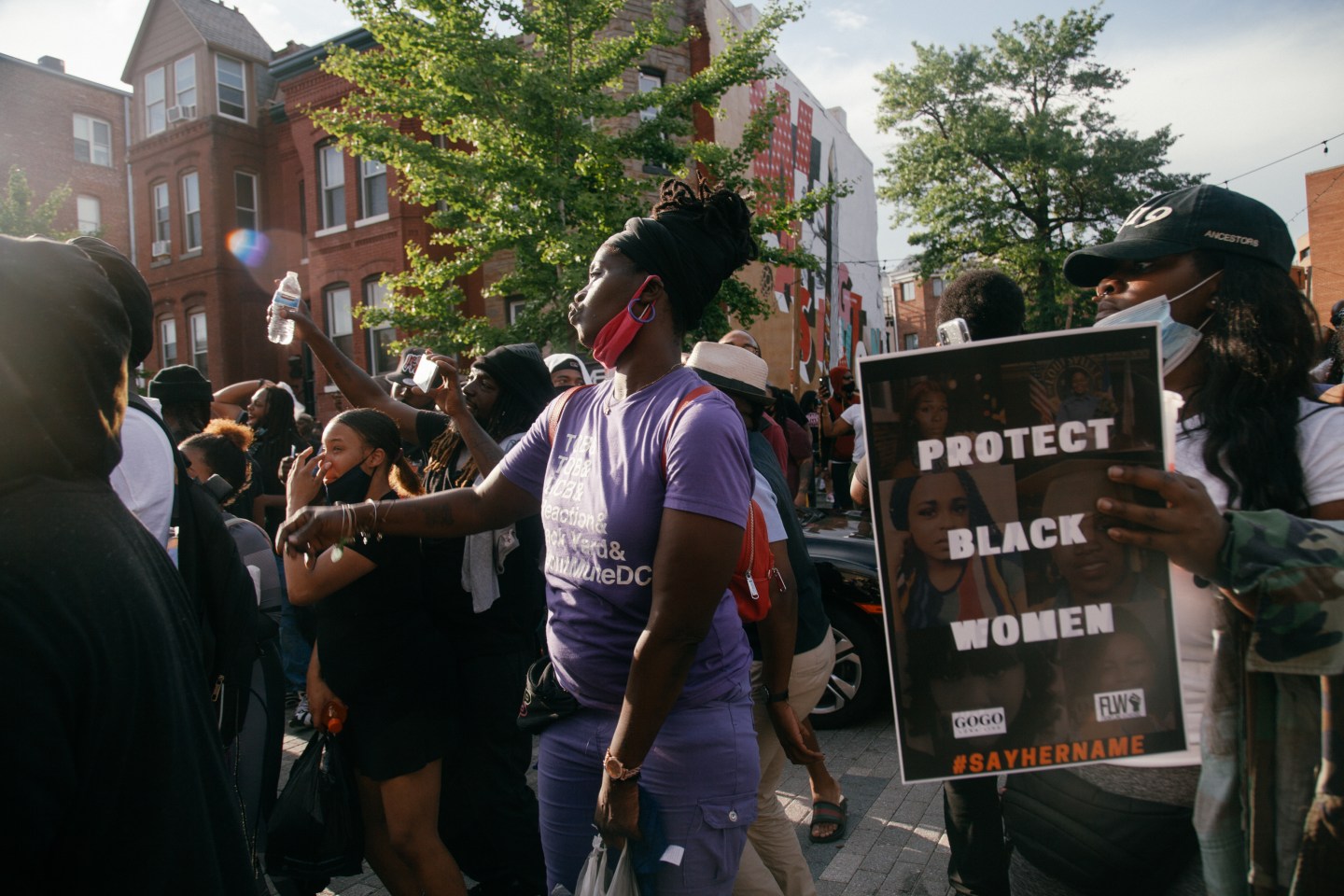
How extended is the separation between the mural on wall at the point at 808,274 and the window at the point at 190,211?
16.3 m

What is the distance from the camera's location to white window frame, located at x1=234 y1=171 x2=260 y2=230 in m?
25.7

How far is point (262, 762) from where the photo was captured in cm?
304

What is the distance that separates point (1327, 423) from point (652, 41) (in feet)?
47.3

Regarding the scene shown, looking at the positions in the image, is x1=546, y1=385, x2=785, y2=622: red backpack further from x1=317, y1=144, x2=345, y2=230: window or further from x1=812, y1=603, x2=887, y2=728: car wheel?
x1=317, y1=144, x2=345, y2=230: window

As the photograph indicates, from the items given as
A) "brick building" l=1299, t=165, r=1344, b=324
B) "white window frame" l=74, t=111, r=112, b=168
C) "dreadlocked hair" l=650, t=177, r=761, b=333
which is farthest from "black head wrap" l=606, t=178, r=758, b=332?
"white window frame" l=74, t=111, r=112, b=168

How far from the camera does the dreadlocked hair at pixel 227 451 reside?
4.51m

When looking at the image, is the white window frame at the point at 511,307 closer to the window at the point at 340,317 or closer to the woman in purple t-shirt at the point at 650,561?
the window at the point at 340,317

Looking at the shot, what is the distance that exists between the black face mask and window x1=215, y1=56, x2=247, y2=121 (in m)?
27.0

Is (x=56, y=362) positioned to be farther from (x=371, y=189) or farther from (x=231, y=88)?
(x=231, y=88)

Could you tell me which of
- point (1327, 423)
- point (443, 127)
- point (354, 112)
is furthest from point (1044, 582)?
point (354, 112)

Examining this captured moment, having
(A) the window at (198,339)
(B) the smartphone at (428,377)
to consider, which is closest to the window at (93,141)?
(A) the window at (198,339)

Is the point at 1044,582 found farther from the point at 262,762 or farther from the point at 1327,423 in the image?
the point at 262,762

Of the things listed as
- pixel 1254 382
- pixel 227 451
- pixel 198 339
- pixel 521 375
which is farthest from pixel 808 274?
pixel 1254 382

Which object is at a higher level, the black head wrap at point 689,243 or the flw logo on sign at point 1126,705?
the black head wrap at point 689,243
